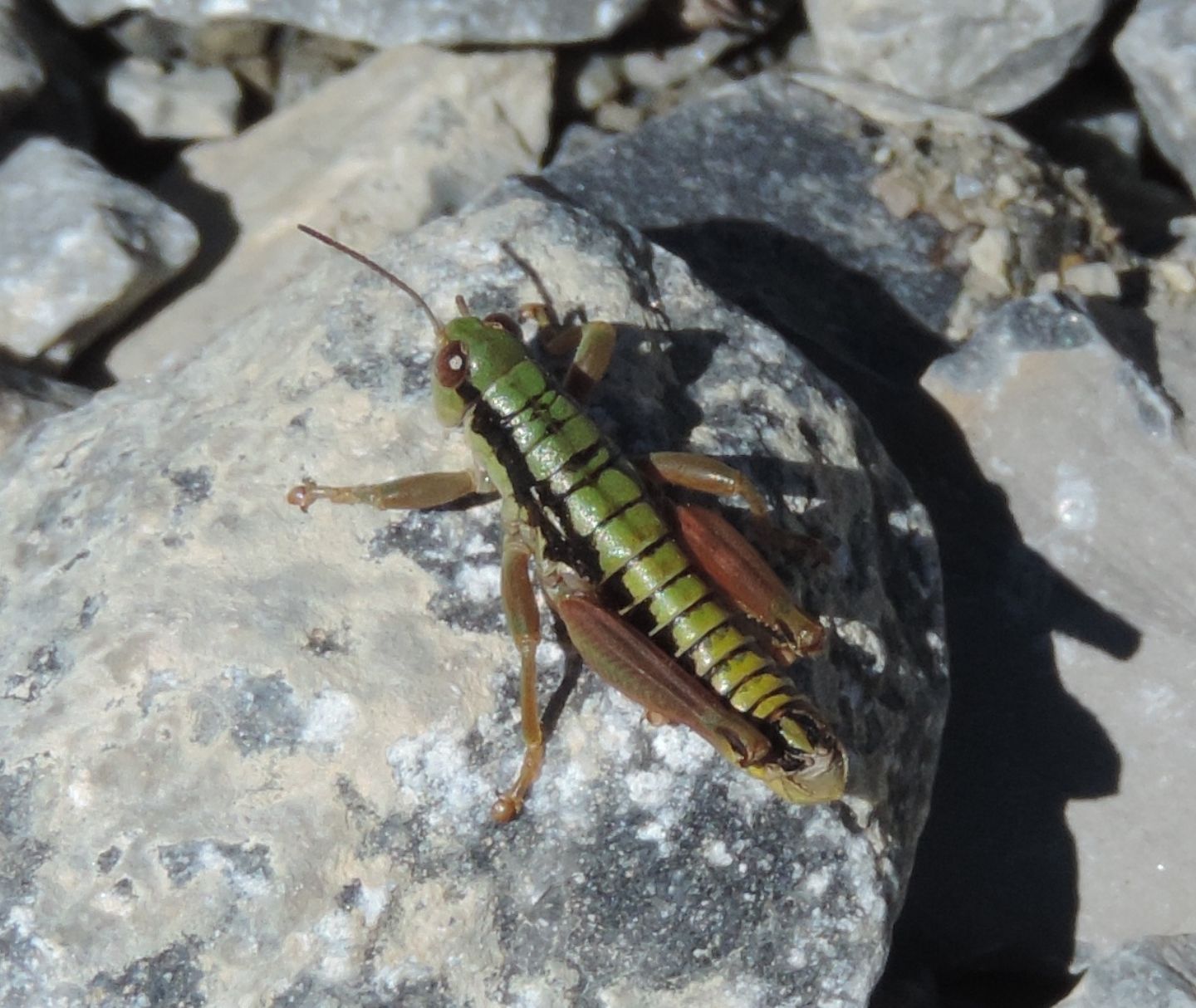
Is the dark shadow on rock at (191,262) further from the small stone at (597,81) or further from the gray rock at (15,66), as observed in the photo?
the small stone at (597,81)

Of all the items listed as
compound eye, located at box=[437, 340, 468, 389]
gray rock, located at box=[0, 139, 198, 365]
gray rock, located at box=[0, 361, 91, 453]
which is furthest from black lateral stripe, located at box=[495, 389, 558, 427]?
gray rock, located at box=[0, 139, 198, 365]

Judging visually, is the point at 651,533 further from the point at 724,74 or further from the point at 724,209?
the point at 724,74

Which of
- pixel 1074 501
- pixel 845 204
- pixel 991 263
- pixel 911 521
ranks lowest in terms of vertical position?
pixel 1074 501

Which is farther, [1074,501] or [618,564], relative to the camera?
[1074,501]

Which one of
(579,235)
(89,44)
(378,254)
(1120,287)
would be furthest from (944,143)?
(89,44)

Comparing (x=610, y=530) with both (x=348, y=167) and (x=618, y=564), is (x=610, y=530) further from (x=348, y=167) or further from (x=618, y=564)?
(x=348, y=167)

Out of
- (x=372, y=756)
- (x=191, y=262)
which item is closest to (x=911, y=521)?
(x=372, y=756)
